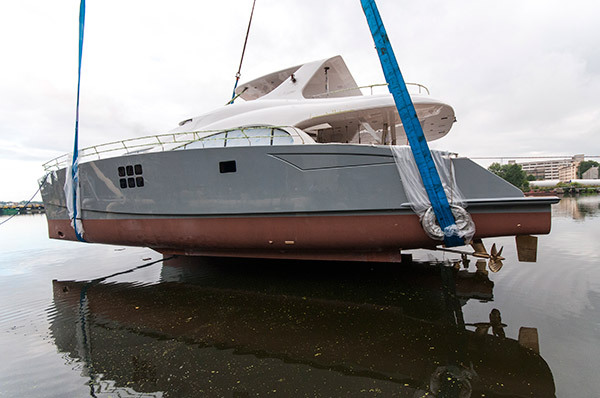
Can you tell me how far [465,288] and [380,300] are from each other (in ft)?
5.17

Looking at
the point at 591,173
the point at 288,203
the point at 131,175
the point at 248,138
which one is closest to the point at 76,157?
the point at 131,175

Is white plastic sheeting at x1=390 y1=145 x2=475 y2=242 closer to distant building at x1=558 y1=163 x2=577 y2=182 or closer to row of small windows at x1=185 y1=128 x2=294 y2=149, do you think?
row of small windows at x1=185 y1=128 x2=294 y2=149

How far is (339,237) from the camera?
185 inches

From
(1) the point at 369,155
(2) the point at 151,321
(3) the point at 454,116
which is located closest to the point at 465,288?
(1) the point at 369,155

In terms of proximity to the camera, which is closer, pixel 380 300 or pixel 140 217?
pixel 380 300

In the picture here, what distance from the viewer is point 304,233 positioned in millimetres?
4793

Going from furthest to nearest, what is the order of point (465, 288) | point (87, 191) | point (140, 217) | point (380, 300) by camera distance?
point (87, 191), point (140, 217), point (465, 288), point (380, 300)

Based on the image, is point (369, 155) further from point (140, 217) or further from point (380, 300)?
point (140, 217)

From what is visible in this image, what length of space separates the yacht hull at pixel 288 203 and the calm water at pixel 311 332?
0.81 metres

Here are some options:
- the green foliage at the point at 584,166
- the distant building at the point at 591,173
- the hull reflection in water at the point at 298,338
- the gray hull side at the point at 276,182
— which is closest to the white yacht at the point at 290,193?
the gray hull side at the point at 276,182

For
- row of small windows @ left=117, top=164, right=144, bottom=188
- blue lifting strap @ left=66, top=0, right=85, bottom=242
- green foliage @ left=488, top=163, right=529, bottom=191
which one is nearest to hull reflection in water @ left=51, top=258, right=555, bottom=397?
blue lifting strap @ left=66, top=0, right=85, bottom=242

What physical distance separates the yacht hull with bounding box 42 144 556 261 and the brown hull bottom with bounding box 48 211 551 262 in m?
0.02

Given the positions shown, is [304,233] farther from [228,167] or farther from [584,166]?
[584,166]

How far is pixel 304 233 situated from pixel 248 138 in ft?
6.42
